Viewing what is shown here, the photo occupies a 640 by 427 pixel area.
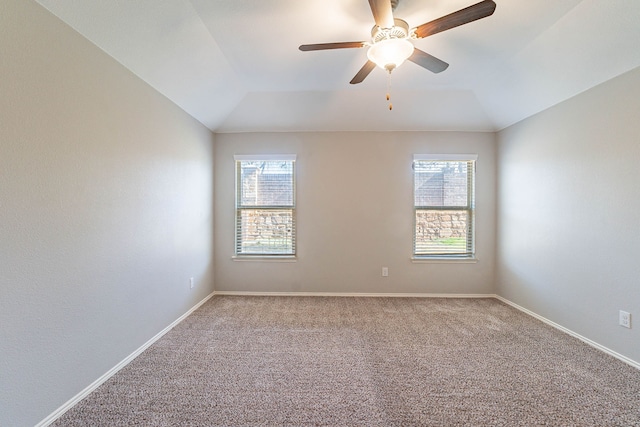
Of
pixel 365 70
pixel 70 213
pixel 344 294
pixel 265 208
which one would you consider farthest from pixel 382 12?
pixel 344 294

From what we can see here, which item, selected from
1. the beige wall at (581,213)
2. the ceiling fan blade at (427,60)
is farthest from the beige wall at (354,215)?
the ceiling fan blade at (427,60)

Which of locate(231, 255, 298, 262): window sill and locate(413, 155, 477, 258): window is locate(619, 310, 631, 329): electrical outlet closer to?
locate(413, 155, 477, 258): window

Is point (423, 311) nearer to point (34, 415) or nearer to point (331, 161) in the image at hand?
point (331, 161)

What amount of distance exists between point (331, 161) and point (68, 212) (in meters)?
2.93

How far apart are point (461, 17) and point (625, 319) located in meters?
2.75

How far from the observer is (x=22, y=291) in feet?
4.64

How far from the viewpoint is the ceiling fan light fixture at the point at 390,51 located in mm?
1640

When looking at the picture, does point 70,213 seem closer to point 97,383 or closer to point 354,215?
point 97,383

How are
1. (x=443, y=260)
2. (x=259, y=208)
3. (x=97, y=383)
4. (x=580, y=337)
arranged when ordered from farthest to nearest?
1. (x=259, y=208)
2. (x=443, y=260)
3. (x=580, y=337)
4. (x=97, y=383)

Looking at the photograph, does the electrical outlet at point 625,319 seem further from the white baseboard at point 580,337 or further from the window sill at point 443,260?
the window sill at point 443,260

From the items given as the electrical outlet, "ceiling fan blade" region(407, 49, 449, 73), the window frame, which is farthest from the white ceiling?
the electrical outlet

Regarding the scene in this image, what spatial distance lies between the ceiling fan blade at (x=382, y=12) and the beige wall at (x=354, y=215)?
2.26 m

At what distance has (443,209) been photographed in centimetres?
390

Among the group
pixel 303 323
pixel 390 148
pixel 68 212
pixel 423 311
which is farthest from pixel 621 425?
pixel 68 212
